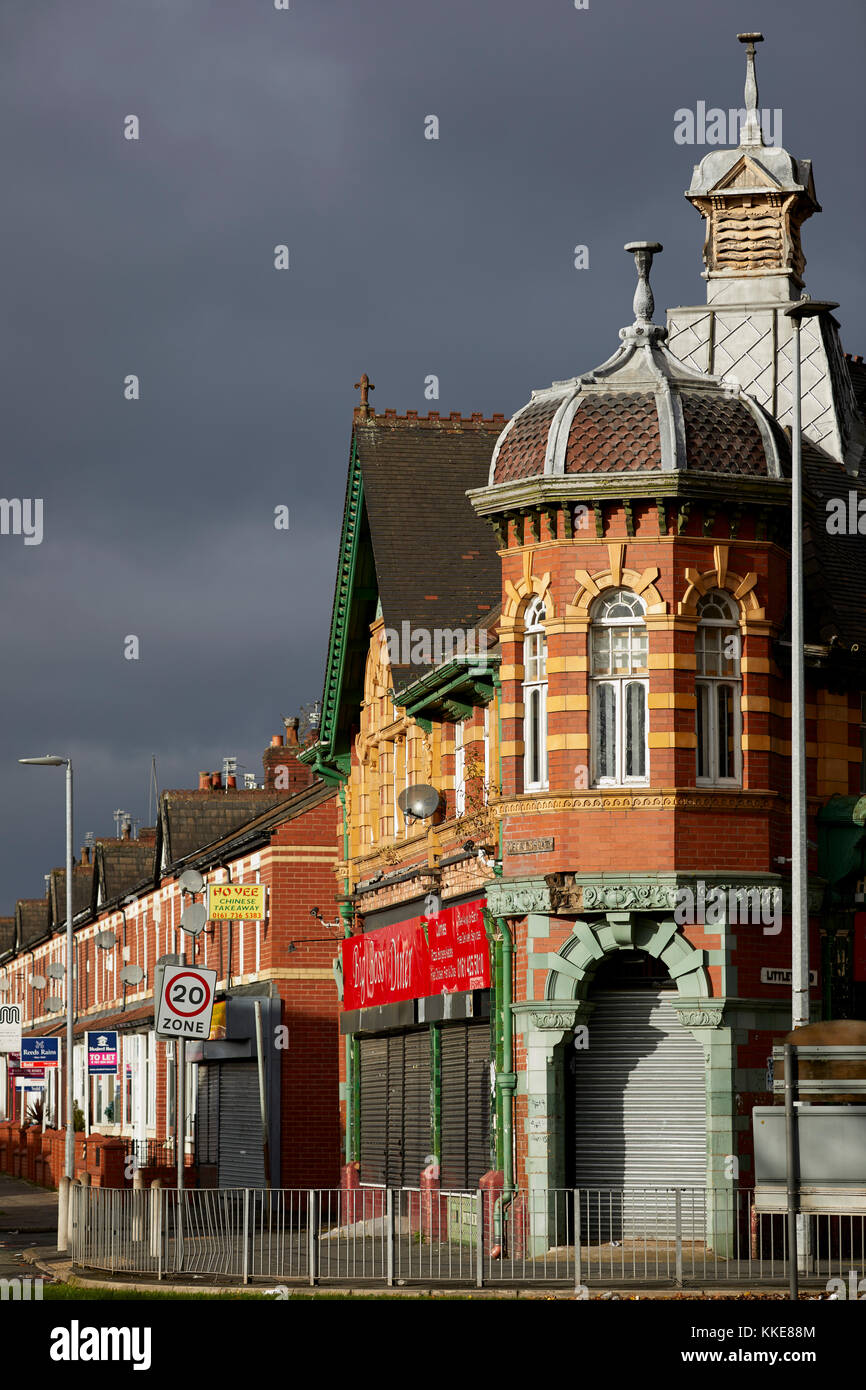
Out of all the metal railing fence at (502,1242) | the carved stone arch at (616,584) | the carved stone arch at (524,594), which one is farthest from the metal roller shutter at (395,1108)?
the carved stone arch at (616,584)

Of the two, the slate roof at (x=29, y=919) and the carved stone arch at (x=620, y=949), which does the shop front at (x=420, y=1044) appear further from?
the slate roof at (x=29, y=919)

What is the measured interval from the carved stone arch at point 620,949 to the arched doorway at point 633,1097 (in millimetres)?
340

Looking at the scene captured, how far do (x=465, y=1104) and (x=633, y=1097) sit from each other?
4.35 metres

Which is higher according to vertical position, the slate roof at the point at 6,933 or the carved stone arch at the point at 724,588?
the carved stone arch at the point at 724,588

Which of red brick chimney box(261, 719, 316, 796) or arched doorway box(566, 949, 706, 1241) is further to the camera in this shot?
red brick chimney box(261, 719, 316, 796)

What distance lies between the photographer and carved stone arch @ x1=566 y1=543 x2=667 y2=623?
1051 inches

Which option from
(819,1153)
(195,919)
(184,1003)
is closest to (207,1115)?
(195,919)

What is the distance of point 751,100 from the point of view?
125 feet

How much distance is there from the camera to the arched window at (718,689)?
27031mm

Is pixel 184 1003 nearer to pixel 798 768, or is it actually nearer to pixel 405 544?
pixel 798 768

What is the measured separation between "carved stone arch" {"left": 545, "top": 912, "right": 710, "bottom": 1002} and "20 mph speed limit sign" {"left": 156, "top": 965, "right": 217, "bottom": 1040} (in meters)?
3.96

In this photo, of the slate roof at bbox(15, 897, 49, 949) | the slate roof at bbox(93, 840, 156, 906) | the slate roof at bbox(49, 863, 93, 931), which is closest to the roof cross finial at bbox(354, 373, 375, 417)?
the slate roof at bbox(93, 840, 156, 906)

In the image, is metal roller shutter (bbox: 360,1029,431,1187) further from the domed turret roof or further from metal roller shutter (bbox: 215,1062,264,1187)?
the domed turret roof

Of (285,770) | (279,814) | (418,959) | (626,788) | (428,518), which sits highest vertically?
(428,518)
